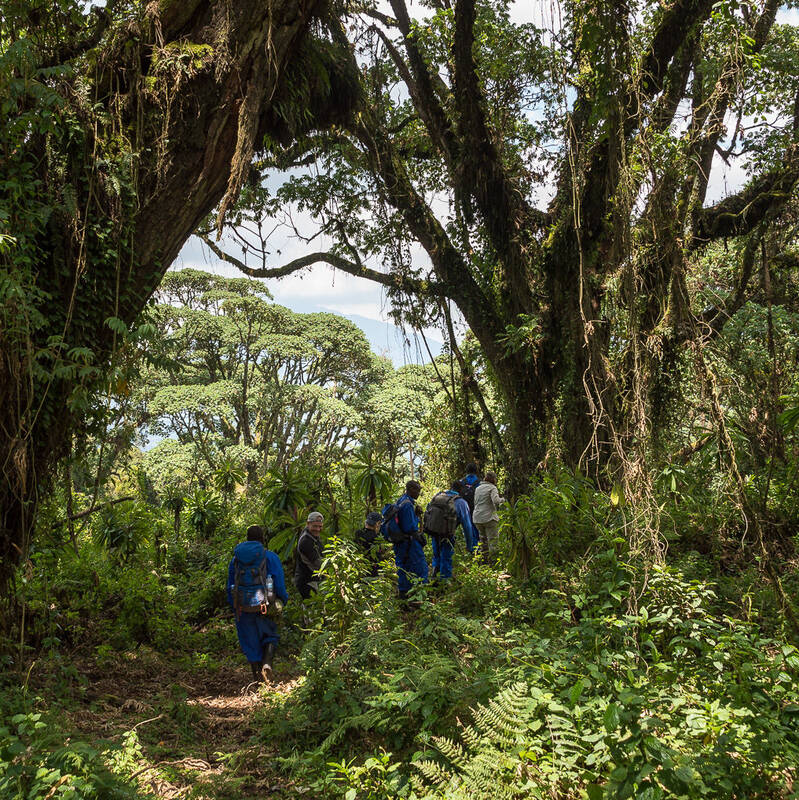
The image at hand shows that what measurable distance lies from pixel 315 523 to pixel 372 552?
0.73 metres

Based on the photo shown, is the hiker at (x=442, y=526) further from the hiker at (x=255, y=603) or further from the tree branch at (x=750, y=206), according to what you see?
the tree branch at (x=750, y=206)

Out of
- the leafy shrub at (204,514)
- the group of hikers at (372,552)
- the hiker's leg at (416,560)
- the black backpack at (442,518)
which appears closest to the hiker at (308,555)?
the group of hikers at (372,552)

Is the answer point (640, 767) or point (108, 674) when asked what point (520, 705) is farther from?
point (108, 674)

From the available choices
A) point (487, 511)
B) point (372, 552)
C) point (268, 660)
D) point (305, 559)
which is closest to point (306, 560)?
point (305, 559)

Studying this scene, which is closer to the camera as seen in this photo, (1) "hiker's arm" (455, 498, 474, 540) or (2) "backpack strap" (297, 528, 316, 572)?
(2) "backpack strap" (297, 528, 316, 572)

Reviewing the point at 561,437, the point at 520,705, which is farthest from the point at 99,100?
the point at 561,437

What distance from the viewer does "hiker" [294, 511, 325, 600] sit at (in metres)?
6.66

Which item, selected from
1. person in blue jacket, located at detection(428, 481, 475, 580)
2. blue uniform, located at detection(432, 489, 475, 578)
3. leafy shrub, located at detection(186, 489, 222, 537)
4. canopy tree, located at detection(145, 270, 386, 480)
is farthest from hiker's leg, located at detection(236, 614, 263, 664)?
canopy tree, located at detection(145, 270, 386, 480)

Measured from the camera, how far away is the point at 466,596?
21.2 ft

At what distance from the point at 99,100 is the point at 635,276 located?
185 inches

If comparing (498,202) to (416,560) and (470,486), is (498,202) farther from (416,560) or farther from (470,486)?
(416,560)

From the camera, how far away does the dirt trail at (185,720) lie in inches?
143

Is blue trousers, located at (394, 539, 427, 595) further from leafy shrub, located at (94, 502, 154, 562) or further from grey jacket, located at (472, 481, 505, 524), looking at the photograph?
leafy shrub, located at (94, 502, 154, 562)

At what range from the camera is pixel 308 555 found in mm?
6684
